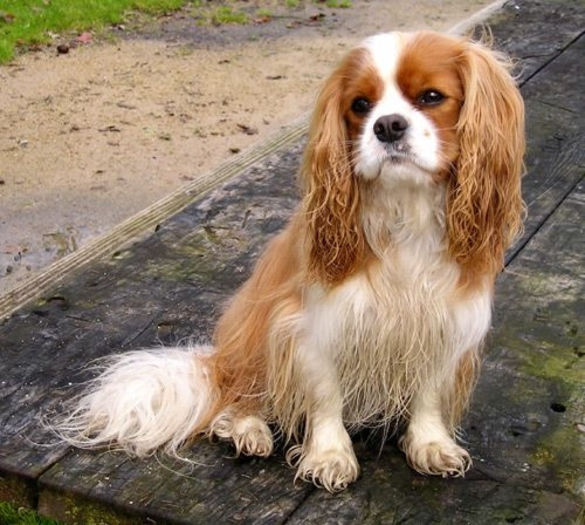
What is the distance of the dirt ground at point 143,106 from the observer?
5.55 m

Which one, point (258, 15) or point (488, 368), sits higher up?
point (488, 368)

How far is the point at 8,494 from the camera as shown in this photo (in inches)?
106

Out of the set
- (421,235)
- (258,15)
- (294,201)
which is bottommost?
(258,15)

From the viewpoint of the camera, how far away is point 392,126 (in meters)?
2.33

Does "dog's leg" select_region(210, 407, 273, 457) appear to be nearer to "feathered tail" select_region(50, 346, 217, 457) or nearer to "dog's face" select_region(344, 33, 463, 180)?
"feathered tail" select_region(50, 346, 217, 457)

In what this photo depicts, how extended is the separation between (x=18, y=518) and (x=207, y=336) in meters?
0.72

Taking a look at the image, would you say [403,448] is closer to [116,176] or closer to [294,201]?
[294,201]

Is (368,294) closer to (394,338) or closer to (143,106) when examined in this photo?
(394,338)

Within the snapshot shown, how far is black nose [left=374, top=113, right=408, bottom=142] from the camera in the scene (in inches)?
91.5

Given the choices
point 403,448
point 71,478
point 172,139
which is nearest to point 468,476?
point 403,448

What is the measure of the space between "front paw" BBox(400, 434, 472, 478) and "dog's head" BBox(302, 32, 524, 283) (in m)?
0.45

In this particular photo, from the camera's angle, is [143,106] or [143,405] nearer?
[143,405]

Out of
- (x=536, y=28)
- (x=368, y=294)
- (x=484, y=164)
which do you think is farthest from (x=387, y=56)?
(x=536, y=28)

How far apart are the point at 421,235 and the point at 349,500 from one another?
626 millimetres
